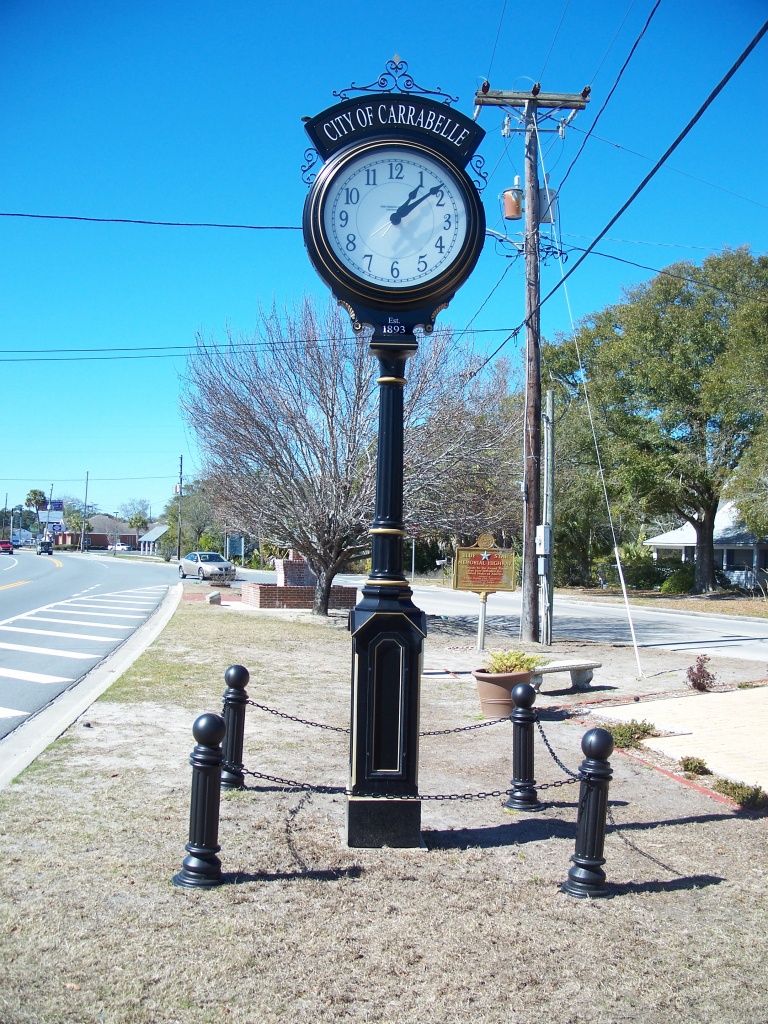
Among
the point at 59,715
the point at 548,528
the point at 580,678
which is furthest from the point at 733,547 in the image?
the point at 59,715

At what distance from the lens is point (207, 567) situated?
43062 mm

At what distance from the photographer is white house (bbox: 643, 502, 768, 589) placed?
4303 cm

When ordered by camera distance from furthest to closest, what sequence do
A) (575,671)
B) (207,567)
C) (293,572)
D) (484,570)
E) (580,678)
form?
(207,567) → (293,572) → (484,570) → (580,678) → (575,671)

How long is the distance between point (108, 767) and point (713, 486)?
3342cm

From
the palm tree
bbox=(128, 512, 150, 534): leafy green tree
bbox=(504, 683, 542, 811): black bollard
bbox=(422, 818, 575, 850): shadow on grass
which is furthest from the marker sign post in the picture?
the palm tree

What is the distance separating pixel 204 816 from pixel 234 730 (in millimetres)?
1958

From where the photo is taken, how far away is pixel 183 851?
16.2 feet

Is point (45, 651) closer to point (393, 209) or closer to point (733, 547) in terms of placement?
point (393, 209)

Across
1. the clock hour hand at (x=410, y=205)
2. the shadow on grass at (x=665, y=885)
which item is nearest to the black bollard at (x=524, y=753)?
the shadow on grass at (x=665, y=885)

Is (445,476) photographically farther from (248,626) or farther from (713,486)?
(713,486)

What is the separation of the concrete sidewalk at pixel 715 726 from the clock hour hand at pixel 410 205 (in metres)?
4.94

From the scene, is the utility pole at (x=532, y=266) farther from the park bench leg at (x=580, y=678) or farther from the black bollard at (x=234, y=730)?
the black bollard at (x=234, y=730)

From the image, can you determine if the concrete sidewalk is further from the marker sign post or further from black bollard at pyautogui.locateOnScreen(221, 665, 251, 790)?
the marker sign post

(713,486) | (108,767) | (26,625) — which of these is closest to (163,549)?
(713,486)
